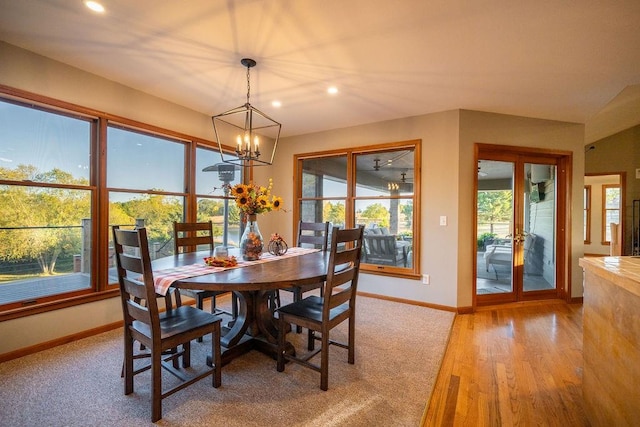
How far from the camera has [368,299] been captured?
4.00 m

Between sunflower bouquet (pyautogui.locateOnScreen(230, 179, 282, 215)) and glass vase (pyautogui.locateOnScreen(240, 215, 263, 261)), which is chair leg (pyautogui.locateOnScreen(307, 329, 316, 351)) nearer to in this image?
glass vase (pyautogui.locateOnScreen(240, 215, 263, 261))

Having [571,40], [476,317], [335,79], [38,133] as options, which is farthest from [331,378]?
[38,133]

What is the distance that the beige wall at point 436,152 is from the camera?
284 centimetres

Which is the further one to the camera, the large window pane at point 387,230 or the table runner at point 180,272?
the large window pane at point 387,230

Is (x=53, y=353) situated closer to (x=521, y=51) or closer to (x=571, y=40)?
(x=521, y=51)

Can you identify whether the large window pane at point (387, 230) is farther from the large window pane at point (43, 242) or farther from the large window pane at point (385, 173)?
the large window pane at point (43, 242)

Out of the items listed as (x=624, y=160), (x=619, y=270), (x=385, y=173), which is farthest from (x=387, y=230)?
(x=624, y=160)

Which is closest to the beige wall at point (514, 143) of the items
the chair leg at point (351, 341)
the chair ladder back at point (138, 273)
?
the chair leg at point (351, 341)

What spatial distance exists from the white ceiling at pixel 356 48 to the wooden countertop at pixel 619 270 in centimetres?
158

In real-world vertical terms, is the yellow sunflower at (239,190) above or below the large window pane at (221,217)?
above

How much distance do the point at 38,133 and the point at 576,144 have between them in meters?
6.22

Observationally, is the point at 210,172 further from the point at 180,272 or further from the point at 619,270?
the point at 619,270

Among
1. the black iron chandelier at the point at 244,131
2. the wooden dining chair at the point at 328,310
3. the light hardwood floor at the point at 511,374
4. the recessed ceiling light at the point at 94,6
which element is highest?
the recessed ceiling light at the point at 94,6

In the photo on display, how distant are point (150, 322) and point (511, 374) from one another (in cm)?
262
